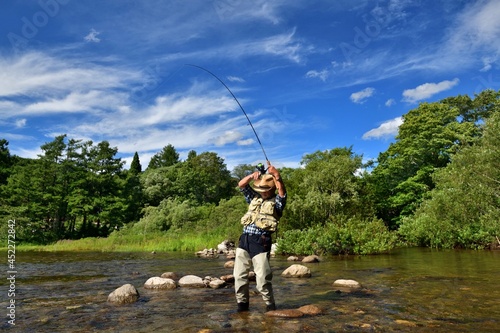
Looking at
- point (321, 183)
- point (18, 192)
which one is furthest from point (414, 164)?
point (18, 192)

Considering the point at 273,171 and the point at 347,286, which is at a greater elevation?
the point at 273,171

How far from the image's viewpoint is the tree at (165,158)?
301ft

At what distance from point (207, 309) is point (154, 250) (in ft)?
83.7

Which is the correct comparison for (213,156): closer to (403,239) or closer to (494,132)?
(403,239)

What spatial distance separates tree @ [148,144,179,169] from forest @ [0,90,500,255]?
48.8 feet

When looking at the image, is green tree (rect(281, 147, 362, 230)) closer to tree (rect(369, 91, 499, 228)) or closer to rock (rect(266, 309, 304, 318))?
tree (rect(369, 91, 499, 228))

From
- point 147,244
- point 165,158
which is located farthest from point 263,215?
point 165,158

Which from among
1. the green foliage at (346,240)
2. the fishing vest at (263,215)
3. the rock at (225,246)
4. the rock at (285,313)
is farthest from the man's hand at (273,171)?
the rock at (225,246)

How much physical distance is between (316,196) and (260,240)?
2114cm

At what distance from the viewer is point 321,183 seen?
28828 millimetres

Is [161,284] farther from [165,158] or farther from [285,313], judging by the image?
[165,158]

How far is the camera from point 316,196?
90.2 ft

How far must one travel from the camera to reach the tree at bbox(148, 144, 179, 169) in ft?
301

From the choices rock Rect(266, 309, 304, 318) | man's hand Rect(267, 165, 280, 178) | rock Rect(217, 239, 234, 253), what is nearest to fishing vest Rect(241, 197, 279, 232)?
man's hand Rect(267, 165, 280, 178)
